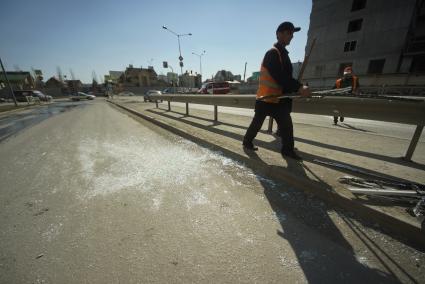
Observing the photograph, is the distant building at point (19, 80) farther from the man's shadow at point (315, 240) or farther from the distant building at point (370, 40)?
the man's shadow at point (315, 240)

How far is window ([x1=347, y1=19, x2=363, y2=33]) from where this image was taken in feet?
85.9

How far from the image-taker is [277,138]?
4.31 metres

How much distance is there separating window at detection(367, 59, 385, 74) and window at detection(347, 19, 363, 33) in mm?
5167

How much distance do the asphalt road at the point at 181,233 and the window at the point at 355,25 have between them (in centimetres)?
3476

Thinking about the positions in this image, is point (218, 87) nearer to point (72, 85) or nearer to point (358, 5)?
point (358, 5)

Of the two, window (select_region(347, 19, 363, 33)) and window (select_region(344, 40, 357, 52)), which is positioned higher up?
window (select_region(347, 19, 363, 33))

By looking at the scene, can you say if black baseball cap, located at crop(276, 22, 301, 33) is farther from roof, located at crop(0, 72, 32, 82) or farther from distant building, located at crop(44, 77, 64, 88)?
distant building, located at crop(44, 77, 64, 88)

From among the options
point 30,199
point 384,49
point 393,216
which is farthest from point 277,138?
point 384,49

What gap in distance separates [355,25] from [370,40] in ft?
11.0

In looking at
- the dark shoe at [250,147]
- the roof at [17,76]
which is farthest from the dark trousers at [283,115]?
the roof at [17,76]

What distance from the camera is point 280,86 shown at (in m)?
2.88

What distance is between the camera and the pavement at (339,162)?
5.60 ft

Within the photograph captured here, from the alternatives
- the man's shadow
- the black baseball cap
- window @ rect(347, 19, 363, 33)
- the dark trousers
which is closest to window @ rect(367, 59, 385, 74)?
window @ rect(347, 19, 363, 33)

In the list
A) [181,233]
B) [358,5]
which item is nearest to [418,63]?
[358,5]
